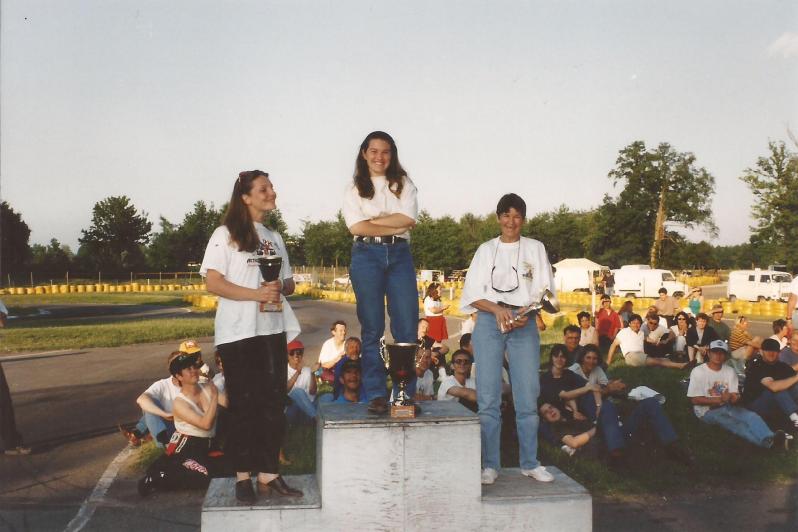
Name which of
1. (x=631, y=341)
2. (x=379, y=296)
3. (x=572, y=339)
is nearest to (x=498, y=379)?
(x=379, y=296)

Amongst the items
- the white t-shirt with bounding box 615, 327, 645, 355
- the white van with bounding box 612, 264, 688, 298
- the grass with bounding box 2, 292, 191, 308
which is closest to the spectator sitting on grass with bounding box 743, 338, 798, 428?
the white t-shirt with bounding box 615, 327, 645, 355

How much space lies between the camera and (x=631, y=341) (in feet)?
49.4

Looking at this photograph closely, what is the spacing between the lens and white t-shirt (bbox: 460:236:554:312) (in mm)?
5277

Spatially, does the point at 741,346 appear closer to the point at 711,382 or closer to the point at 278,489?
the point at 711,382

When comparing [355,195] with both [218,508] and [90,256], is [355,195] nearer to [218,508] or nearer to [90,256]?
[218,508]


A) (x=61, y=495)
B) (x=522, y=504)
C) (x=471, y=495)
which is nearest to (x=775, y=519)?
(x=522, y=504)

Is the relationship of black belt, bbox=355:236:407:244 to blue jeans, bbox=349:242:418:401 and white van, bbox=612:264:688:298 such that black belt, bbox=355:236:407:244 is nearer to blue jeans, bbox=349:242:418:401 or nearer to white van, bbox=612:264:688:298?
blue jeans, bbox=349:242:418:401

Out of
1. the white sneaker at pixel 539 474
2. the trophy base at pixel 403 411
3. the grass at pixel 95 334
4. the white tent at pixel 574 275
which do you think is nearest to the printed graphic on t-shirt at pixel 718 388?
the white sneaker at pixel 539 474

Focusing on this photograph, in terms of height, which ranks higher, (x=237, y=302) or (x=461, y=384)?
(x=237, y=302)

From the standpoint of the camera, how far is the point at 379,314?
5246mm

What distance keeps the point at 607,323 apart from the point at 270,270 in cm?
1370

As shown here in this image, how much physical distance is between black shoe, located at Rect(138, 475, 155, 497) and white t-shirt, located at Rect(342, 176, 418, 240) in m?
3.52

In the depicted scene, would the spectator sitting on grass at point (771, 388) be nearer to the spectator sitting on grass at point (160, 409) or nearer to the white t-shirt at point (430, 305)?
the white t-shirt at point (430, 305)

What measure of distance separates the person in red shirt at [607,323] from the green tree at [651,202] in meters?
57.7
